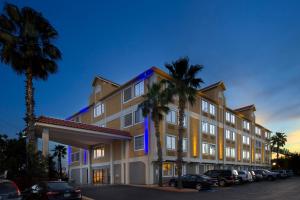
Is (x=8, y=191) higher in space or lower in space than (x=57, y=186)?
higher

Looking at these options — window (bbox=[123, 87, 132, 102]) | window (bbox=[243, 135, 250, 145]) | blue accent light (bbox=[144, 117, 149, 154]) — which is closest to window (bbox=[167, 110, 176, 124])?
blue accent light (bbox=[144, 117, 149, 154])

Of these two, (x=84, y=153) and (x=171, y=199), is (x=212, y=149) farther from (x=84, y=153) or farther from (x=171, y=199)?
(x=171, y=199)

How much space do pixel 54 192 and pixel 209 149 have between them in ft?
124

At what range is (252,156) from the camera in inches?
3007

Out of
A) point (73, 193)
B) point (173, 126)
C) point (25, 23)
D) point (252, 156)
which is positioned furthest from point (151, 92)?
point (252, 156)

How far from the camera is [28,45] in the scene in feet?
84.0

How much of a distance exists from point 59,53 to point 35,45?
6.63 feet

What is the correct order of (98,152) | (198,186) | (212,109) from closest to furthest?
(198,186) < (98,152) < (212,109)

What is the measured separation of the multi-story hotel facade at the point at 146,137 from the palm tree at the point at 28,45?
15.3 m

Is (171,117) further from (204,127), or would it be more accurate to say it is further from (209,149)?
(209,149)

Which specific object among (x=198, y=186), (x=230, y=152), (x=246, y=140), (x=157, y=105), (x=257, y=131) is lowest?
(x=198, y=186)

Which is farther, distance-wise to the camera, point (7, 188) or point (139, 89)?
point (139, 89)

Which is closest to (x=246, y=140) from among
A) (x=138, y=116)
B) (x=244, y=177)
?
(x=244, y=177)

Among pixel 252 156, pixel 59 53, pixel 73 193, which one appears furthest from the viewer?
pixel 252 156
